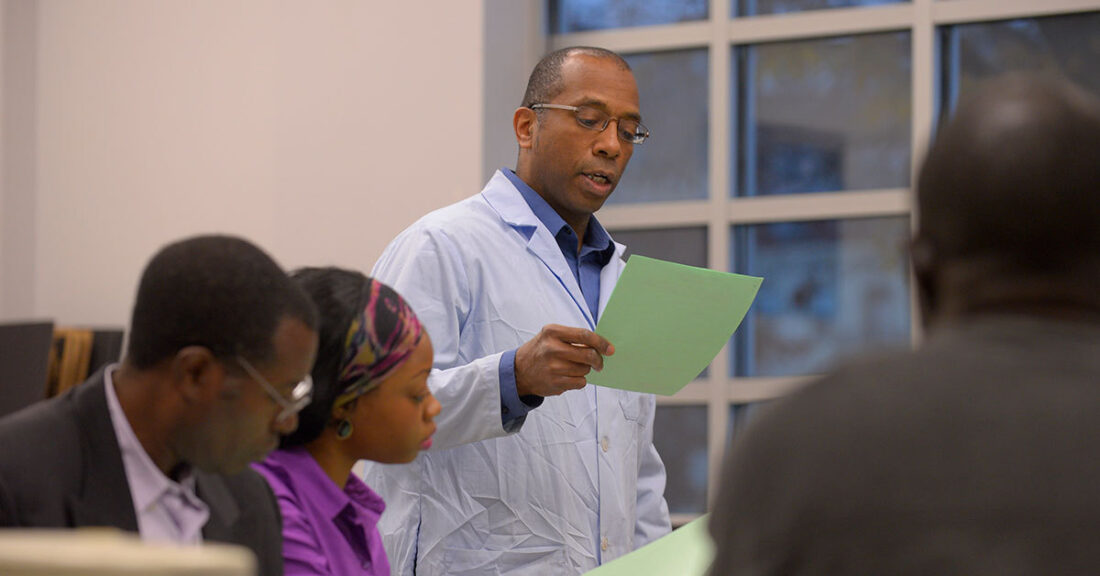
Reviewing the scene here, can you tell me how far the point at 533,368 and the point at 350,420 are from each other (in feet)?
1.28

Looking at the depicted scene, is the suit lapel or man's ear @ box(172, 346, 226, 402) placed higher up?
man's ear @ box(172, 346, 226, 402)

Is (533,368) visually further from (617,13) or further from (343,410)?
(617,13)

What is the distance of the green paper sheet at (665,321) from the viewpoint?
1820mm

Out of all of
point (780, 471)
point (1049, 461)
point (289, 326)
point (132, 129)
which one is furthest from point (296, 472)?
point (132, 129)

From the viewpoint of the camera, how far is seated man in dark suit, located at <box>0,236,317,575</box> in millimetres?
1224

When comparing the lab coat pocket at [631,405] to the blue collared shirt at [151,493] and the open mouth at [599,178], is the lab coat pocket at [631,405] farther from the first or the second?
the blue collared shirt at [151,493]

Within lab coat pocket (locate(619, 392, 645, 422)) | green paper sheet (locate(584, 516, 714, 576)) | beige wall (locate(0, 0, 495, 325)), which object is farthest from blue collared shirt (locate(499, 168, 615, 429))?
beige wall (locate(0, 0, 495, 325))

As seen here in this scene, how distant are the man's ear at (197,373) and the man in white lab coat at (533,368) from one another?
0.68 metres

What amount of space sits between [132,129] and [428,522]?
2.04m

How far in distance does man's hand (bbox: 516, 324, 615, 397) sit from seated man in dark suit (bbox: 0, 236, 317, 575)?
600 mm

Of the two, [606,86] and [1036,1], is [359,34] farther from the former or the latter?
[1036,1]

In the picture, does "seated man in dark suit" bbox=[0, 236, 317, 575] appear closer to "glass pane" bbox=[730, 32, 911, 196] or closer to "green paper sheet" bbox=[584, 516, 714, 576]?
"green paper sheet" bbox=[584, 516, 714, 576]

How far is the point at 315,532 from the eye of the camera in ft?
4.97

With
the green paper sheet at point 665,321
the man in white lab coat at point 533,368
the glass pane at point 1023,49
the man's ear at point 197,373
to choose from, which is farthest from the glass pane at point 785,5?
the man's ear at point 197,373
